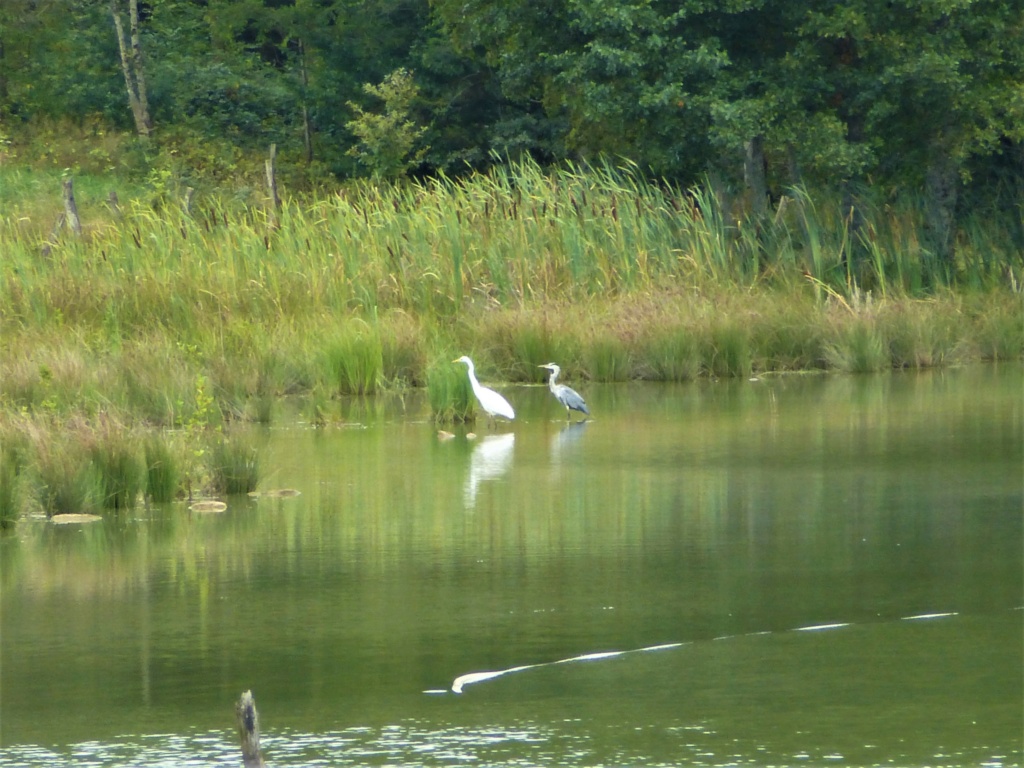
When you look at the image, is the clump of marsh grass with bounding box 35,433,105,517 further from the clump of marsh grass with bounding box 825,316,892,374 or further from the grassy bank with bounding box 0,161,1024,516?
the clump of marsh grass with bounding box 825,316,892,374

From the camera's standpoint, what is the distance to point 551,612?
6738 millimetres

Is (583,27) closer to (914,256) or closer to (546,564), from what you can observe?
(914,256)

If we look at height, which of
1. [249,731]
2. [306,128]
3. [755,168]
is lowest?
[249,731]

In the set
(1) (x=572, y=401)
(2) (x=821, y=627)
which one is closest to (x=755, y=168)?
(1) (x=572, y=401)

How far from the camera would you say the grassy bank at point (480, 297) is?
14.9 meters

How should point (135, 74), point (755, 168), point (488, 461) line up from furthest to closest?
point (135, 74)
point (755, 168)
point (488, 461)

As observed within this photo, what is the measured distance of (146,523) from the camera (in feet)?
29.6

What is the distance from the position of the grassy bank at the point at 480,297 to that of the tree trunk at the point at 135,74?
19291 millimetres

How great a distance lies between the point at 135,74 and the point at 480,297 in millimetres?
24129

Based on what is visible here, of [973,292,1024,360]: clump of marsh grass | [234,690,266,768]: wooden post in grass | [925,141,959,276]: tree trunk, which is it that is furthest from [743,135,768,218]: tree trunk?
[234,690,266,768]: wooden post in grass

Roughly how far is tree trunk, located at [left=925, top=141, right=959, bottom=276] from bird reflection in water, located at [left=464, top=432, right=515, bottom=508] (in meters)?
10.4

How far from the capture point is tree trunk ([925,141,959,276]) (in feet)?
70.3

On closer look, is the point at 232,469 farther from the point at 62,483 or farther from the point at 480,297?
the point at 480,297

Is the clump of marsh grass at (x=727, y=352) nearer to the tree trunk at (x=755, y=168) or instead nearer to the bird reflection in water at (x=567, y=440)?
the bird reflection in water at (x=567, y=440)
